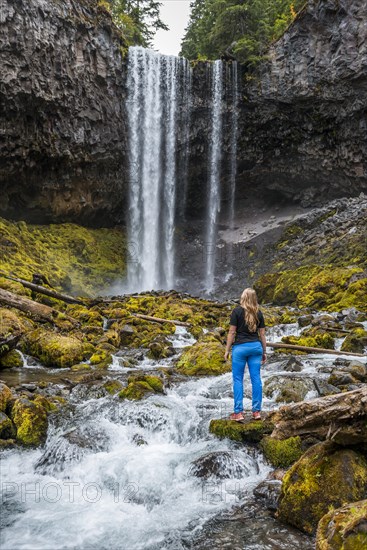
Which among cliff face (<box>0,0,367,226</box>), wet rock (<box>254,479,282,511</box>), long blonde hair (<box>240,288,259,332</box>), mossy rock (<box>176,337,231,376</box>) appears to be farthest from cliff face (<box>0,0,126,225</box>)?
wet rock (<box>254,479,282,511</box>)

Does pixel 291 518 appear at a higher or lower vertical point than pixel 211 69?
lower

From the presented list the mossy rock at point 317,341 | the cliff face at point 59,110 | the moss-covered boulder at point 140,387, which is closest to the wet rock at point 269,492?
the moss-covered boulder at point 140,387

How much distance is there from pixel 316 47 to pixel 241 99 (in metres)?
5.65

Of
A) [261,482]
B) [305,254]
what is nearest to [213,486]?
[261,482]

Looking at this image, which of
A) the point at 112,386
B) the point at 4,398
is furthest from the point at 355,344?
the point at 4,398

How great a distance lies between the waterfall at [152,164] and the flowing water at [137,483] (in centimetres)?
2256

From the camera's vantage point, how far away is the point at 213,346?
1045 cm

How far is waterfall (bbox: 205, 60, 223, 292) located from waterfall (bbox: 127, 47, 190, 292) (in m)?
2.28

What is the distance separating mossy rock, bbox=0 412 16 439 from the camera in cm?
575

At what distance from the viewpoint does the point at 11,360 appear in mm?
9445

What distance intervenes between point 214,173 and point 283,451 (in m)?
29.9

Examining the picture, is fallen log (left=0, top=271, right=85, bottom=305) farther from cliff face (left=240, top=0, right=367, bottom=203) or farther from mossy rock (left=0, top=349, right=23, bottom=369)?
cliff face (left=240, top=0, right=367, bottom=203)

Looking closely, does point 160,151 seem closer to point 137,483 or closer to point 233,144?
point 233,144

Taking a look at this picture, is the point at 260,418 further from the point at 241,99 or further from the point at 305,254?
the point at 241,99
